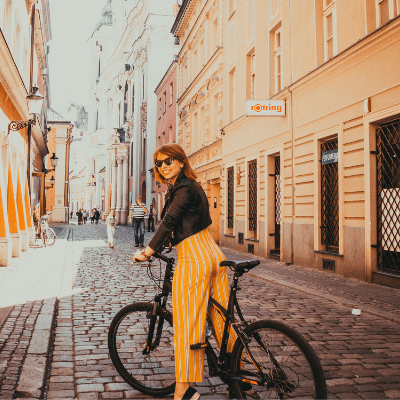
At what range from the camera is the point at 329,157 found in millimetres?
11508

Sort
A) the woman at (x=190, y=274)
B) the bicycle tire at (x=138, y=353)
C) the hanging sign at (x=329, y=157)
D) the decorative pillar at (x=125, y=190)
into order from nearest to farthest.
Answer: the woman at (x=190, y=274) < the bicycle tire at (x=138, y=353) < the hanging sign at (x=329, y=157) < the decorative pillar at (x=125, y=190)

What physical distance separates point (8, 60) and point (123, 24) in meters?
50.5

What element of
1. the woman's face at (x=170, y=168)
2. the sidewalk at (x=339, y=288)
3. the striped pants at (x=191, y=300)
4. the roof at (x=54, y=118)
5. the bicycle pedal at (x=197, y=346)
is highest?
the roof at (x=54, y=118)

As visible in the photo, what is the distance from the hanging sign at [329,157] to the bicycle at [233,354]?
8.25 meters

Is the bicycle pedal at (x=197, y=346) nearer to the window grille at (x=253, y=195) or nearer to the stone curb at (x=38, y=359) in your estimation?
the stone curb at (x=38, y=359)

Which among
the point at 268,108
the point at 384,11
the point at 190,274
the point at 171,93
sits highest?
the point at 171,93

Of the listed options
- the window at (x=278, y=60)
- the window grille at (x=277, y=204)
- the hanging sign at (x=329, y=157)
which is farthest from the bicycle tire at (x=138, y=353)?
the window at (x=278, y=60)

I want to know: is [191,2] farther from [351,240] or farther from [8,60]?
[351,240]

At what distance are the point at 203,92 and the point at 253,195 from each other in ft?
28.0

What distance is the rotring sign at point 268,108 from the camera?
44.0 ft

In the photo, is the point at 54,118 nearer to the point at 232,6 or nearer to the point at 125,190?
the point at 125,190

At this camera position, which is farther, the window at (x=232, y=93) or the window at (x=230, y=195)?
the window at (x=230, y=195)

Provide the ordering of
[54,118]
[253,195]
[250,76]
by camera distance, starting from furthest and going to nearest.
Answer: [54,118]
[250,76]
[253,195]

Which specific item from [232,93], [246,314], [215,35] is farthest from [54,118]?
[246,314]
